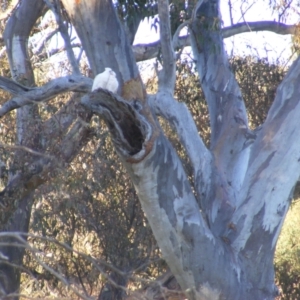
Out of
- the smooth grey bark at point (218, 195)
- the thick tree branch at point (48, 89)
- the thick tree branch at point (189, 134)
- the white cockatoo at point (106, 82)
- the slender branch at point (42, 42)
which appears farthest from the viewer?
the slender branch at point (42, 42)

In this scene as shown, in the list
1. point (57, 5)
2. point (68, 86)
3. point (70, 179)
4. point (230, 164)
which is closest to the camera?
point (68, 86)

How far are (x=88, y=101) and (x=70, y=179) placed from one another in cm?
311

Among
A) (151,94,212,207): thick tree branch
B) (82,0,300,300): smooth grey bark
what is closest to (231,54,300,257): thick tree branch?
(82,0,300,300): smooth grey bark

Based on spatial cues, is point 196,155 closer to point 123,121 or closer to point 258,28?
point 123,121

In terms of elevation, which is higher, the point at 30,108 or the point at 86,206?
the point at 30,108

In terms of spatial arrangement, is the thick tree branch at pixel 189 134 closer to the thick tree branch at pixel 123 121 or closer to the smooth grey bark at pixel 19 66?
the thick tree branch at pixel 123 121

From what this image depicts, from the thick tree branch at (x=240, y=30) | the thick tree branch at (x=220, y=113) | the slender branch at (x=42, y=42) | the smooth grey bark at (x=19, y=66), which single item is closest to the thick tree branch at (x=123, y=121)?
the thick tree branch at (x=220, y=113)

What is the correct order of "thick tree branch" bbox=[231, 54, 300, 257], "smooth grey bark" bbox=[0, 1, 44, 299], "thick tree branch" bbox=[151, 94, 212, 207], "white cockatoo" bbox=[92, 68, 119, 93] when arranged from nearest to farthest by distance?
"white cockatoo" bbox=[92, 68, 119, 93] < "thick tree branch" bbox=[231, 54, 300, 257] < "thick tree branch" bbox=[151, 94, 212, 207] < "smooth grey bark" bbox=[0, 1, 44, 299]

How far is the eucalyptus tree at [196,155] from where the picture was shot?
12.5 feet

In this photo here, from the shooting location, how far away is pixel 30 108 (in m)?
6.10

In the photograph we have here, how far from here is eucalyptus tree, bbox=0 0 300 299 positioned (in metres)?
3.82

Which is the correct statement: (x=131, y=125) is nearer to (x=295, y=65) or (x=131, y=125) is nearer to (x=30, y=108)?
(x=295, y=65)

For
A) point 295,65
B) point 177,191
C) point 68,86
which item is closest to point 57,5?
point 68,86

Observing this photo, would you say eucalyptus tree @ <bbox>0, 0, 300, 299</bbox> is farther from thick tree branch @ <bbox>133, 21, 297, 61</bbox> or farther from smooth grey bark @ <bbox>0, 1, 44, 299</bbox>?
thick tree branch @ <bbox>133, 21, 297, 61</bbox>
